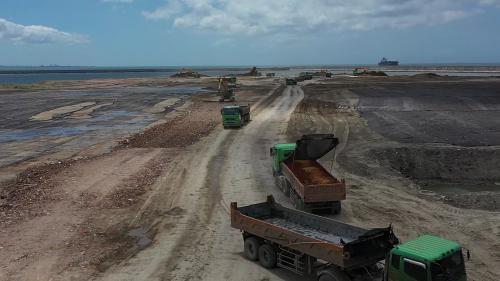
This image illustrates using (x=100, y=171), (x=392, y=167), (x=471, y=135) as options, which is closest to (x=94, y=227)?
(x=100, y=171)

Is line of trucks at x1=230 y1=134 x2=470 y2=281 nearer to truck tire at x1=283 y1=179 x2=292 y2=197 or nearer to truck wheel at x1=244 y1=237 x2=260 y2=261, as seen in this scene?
truck wheel at x1=244 y1=237 x2=260 y2=261

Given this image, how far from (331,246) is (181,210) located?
9.92 m

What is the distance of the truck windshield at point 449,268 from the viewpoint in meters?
9.87

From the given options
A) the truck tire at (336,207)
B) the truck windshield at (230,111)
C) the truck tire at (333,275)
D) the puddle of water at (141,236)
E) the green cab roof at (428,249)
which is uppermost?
the green cab roof at (428,249)

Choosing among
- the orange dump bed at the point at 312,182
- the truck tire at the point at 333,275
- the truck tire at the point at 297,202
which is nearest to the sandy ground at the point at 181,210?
the truck tire at the point at 297,202

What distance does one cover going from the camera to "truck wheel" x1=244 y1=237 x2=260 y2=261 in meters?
14.9

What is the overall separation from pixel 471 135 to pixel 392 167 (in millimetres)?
11250

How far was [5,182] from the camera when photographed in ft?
86.8

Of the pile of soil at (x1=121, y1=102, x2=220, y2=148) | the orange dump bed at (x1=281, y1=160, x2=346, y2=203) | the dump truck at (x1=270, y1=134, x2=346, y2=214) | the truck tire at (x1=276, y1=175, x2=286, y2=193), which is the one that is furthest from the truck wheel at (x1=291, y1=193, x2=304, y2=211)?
the pile of soil at (x1=121, y1=102, x2=220, y2=148)

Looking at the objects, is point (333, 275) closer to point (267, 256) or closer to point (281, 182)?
point (267, 256)

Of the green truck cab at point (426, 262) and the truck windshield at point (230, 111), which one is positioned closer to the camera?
the green truck cab at point (426, 262)

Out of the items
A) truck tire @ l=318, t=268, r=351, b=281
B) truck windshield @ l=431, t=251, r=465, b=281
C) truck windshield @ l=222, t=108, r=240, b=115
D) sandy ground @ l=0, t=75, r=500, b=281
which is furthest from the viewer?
truck windshield @ l=222, t=108, r=240, b=115

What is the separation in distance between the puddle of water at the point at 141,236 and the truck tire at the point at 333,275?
22.8ft

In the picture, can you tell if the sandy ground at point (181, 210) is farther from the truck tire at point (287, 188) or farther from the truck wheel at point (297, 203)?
the truck wheel at point (297, 203)
